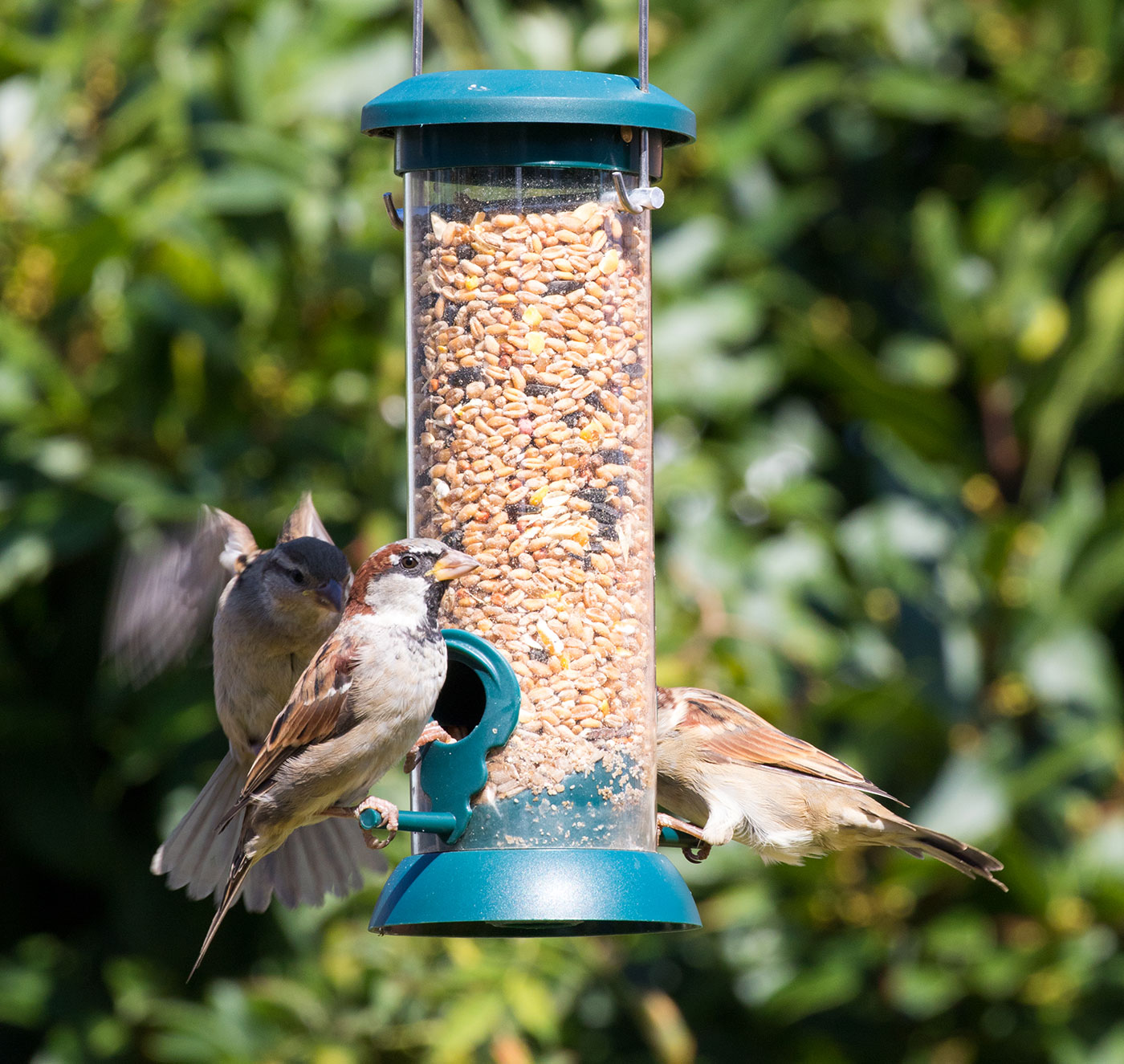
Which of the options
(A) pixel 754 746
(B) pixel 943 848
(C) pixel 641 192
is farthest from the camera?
(A) pixel 754 746

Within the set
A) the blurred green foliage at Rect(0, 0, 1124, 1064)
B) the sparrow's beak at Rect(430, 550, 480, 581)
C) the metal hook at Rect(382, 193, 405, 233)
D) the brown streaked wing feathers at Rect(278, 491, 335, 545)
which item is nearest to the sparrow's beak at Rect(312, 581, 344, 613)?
the sparrow's beak at Rect(430, 550, 480, 581)

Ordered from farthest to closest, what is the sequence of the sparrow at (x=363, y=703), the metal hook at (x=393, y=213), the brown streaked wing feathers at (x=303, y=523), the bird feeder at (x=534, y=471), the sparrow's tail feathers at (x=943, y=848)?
the brown streaked wing feathers at (x=303, y=523) → the sparrow's tail feathers at (x=943, y=848) → the metal hook at (x=393, y=213) → the bird feeder at (x=534, y=471) → the sparrow at (x=363, y=703)

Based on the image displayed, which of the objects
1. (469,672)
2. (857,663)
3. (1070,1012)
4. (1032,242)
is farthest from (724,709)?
(1032,242)

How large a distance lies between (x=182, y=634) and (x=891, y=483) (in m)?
2.16

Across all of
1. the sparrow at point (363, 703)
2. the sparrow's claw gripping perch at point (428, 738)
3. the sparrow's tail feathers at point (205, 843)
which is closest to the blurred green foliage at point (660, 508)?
the sparrow's tail feathers at point (205, 843)

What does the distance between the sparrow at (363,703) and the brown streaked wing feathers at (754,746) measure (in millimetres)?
845

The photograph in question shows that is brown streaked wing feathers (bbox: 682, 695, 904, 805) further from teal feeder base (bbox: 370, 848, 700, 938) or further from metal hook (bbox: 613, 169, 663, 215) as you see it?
metal hook (bbox: 613, 169, 663, 215)

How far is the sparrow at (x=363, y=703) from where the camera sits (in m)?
3.61

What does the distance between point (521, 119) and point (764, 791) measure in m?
1.58

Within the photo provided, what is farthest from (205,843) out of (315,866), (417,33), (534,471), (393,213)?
(417,33)

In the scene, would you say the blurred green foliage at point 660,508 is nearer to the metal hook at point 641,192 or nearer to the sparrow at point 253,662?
the sparrow at point 253,662

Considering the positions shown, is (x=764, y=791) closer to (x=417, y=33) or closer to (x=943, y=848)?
(x=943, y=848)

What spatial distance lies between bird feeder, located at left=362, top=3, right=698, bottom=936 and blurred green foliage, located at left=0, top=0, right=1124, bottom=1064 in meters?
1.17

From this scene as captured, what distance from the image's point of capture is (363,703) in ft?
11.9
